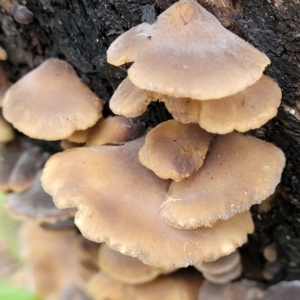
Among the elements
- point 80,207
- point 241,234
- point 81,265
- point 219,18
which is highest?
point 219,18

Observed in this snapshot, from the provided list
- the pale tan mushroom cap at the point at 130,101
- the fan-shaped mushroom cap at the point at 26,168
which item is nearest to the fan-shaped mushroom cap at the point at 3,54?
the fan-shaped mushroom cap at the point at 26,168

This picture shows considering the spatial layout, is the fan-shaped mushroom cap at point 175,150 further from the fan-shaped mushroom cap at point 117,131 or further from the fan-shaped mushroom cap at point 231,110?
the fan-shaped mushroom cap at point 117,131

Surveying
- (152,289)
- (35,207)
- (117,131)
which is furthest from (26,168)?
(152,289)

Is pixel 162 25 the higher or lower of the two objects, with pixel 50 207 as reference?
higher

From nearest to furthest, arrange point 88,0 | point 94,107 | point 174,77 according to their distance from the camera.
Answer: point 174,77
point 88,0
point 94,107

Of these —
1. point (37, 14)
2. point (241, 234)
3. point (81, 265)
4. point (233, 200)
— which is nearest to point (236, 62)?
point (233, 200)

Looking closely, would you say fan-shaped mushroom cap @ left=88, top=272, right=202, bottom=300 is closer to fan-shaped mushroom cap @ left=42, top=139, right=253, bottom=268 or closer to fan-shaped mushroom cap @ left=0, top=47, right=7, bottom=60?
fan-shaped mushroom cap @ left=42, top=139, right=253, bottom=268

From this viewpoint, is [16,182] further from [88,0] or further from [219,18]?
[219,18]
